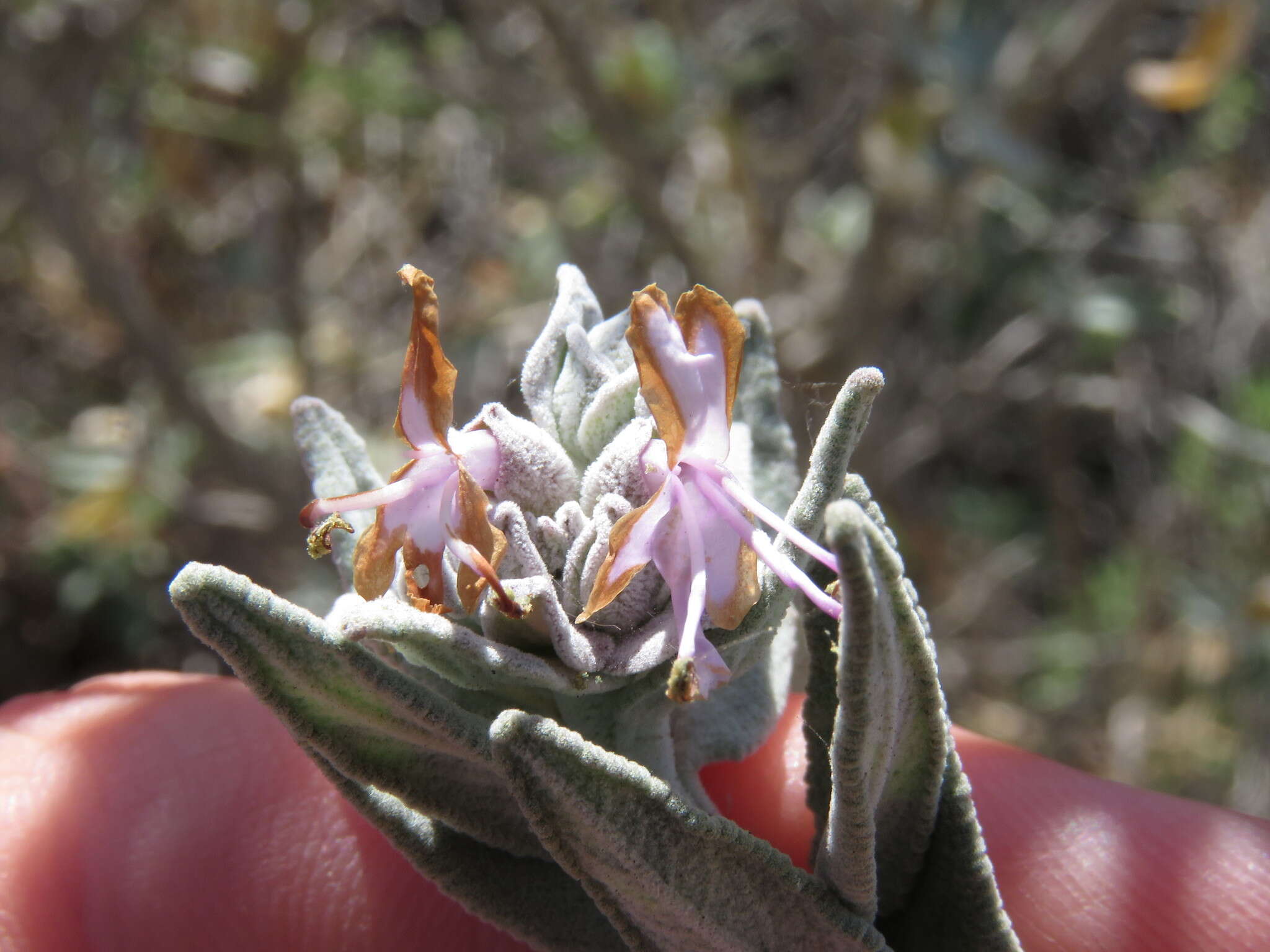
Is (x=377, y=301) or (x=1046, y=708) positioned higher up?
(x=377, y=301)

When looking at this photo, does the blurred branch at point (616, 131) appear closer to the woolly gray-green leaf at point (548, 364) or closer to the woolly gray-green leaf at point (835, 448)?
the woolly gray-green leaf at point (548, 364)

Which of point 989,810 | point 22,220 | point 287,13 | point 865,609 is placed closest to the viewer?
point 865,609

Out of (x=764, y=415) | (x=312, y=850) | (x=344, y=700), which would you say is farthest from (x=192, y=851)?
(x=764, y=415)

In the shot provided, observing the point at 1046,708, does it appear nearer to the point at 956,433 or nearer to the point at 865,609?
the point at 956,433

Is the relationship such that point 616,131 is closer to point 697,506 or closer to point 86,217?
point 86,217

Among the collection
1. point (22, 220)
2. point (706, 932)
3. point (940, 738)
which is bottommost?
point (706, 932)

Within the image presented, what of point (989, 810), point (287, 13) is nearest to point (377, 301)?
point (287, 13)

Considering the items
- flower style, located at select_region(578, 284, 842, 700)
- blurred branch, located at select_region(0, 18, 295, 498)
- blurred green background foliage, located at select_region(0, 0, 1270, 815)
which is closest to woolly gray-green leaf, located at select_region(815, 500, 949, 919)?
flower style, located at select_region(578, 284, 842, 700)
